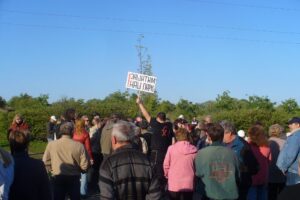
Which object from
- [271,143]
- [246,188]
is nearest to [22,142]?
[246,188]

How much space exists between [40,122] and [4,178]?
2367 cm

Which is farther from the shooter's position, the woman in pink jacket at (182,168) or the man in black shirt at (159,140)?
the man in black shirt at (159,140)

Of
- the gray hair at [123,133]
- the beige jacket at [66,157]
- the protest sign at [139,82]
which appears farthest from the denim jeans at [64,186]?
the protest sign at [139,82]

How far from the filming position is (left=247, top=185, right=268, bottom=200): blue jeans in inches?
323

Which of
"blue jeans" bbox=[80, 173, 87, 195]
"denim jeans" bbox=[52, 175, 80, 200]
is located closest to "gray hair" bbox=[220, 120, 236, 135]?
"denim jeans" bbox=[52, 175, 80, 200]

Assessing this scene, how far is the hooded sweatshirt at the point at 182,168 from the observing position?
7.78 meters

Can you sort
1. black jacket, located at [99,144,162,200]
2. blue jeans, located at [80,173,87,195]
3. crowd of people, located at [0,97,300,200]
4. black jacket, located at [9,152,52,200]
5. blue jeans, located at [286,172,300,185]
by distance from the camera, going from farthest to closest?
blue jeans, located at [80,173,87,195] < blue jeans, located at [286,172,300,185] < black jacket, located at [9,152,52,200] < crowd of people, located at [0,97,300,200] < black jacket, located at [99,144,162,200]

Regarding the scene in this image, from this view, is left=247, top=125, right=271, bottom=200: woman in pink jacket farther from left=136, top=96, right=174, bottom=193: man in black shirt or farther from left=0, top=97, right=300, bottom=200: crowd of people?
left=136, top=96, right=174, bottom=193: man in black shirt

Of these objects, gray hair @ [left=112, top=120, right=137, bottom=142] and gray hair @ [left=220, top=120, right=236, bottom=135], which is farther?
gray hair @ [left=220, top=120, right=236, bottom=135]

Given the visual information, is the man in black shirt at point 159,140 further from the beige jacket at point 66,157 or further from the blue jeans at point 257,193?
the beige jacket at point 66,157

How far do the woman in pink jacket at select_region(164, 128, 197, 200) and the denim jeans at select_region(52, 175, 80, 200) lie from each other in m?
1.56

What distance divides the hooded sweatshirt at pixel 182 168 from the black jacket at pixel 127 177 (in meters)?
3.15

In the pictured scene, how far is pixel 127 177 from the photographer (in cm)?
454

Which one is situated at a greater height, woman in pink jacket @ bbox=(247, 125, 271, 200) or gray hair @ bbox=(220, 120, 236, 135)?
gray hair @ bbox=(220, 120, 236, 135)
